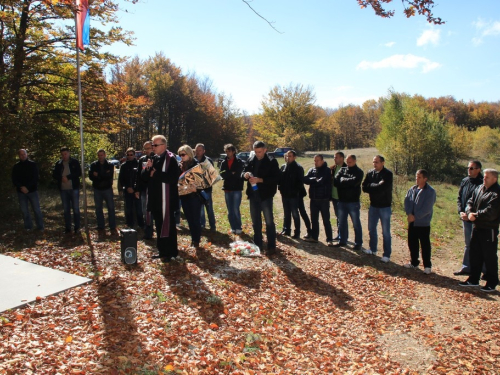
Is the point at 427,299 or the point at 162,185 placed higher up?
the point at 162,185

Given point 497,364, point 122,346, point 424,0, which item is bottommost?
point 497,364

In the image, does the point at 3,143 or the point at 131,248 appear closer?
the point at 131,248

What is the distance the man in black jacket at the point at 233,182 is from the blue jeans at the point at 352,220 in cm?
249

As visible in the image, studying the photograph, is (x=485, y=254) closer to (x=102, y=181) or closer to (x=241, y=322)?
(x=241, y=322)

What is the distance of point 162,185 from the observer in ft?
20.7

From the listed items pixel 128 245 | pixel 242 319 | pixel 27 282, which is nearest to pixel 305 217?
pixel 128 245

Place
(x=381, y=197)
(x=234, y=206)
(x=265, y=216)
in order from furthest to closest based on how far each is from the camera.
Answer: (x=234, y=206) < (x=381, y=197) < (x=265, y=216)

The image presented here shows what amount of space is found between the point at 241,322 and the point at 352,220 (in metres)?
4.65

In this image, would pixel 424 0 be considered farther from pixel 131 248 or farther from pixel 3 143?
pixel 3 143

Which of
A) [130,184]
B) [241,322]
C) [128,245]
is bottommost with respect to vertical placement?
[241,322]

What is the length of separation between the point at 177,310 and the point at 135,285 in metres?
0.97

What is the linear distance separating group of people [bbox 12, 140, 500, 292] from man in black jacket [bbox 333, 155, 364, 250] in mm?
22

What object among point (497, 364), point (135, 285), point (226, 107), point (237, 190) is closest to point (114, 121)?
point (237, 190)

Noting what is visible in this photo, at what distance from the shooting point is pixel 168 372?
3.53 meters
